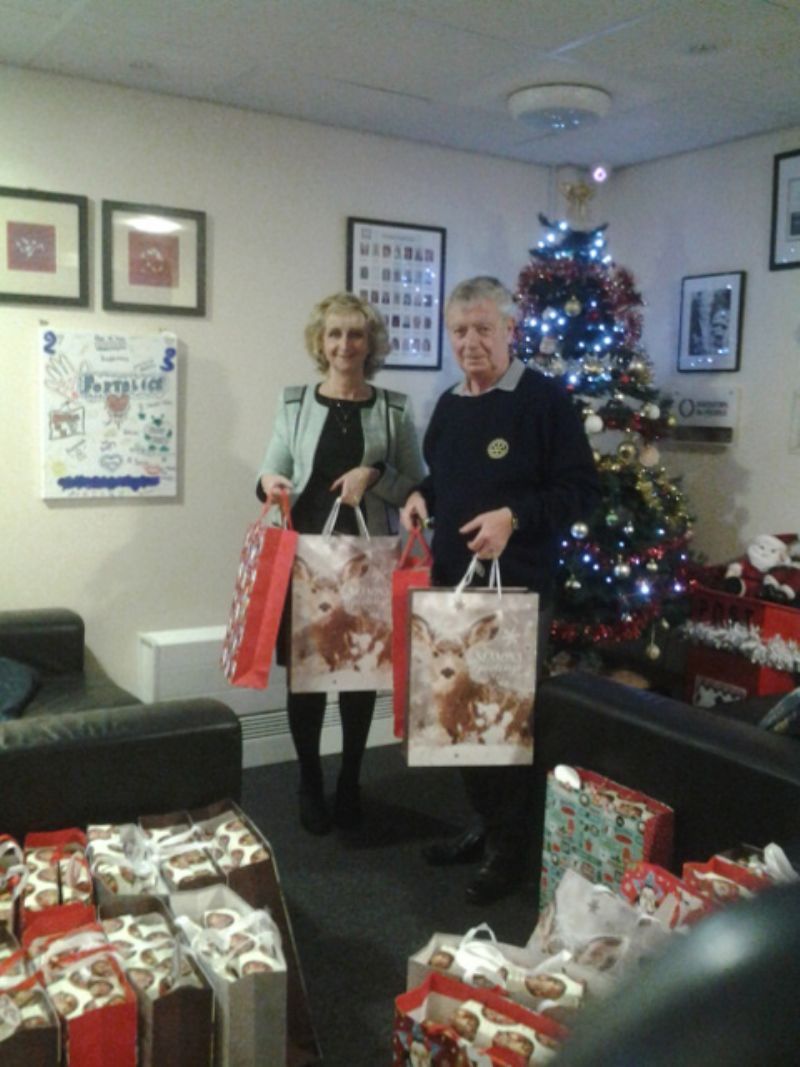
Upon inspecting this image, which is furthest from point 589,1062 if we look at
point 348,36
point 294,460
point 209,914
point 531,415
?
point 348,36

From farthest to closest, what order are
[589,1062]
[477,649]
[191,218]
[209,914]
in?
[191,218] < [477,649] < [209,914] < [589,1062]

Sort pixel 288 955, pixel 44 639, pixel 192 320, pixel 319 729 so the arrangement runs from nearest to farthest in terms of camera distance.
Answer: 1. pixel 288 955
2. pixel 319 729
3. pixel 44 639
4. pixel 192 320

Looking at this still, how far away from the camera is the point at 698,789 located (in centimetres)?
200

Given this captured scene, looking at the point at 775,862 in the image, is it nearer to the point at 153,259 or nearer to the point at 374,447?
the point at 374,447

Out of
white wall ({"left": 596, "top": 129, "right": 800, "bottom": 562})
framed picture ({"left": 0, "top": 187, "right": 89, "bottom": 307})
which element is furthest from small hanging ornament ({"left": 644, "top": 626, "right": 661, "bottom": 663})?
framed picture ({"left": 0, "top": 187, "right": 89, "bottom": 307})

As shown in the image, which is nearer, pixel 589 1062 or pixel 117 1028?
pixel 589 1062

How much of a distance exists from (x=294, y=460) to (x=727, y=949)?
2535 millimetres

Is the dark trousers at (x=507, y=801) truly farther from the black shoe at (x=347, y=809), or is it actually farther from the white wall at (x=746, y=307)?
the white wall at (x=746, y=307)

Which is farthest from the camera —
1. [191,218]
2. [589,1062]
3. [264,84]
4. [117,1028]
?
[191,218]

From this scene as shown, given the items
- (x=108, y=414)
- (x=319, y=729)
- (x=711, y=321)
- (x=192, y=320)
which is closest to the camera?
(x=319, y=729)

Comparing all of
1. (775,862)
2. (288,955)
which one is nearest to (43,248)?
(288,955)

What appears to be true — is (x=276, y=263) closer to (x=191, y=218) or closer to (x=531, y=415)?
(x=191, y=218)

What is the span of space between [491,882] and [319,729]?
691 mm

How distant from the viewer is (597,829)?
2.12m
